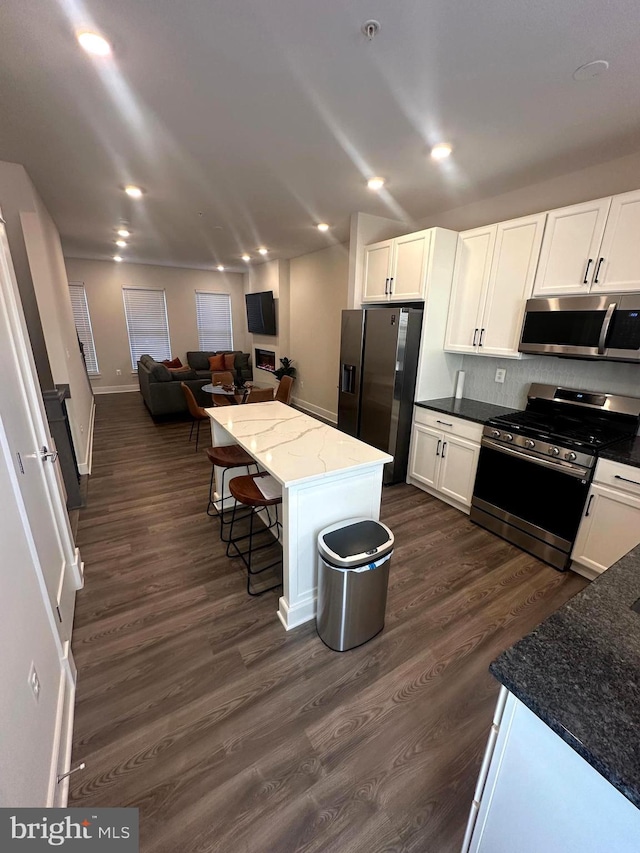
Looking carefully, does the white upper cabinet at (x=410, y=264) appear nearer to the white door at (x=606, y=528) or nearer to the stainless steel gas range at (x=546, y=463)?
the stainless steel gas range at (x=546, y=463)

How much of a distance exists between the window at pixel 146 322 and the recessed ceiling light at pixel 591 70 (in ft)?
26.3

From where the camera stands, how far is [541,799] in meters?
0.75

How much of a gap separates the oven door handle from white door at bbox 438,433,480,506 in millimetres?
165

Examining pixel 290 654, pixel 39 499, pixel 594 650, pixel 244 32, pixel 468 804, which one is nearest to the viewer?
pixel 594 650

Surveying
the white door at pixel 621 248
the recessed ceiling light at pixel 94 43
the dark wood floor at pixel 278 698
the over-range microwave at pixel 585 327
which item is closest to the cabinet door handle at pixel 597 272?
the white door at pixel 621 248

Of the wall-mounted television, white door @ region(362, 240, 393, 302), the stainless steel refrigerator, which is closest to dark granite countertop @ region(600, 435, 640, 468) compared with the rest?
the stainless steel refrigerator

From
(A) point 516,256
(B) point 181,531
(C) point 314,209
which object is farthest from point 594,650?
(C) point 314,209

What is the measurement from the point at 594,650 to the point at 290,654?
4.67 ft

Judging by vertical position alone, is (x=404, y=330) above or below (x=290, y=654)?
above

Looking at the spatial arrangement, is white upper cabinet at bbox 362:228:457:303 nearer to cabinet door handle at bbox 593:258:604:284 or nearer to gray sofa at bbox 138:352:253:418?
cabinet door handle at bbox 593:258:604:284

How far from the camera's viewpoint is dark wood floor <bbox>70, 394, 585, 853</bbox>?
1.21 metres

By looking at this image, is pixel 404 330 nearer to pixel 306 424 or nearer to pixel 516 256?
pixel 516 256

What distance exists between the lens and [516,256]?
2729 millimetres

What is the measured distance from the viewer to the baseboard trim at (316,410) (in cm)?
582
